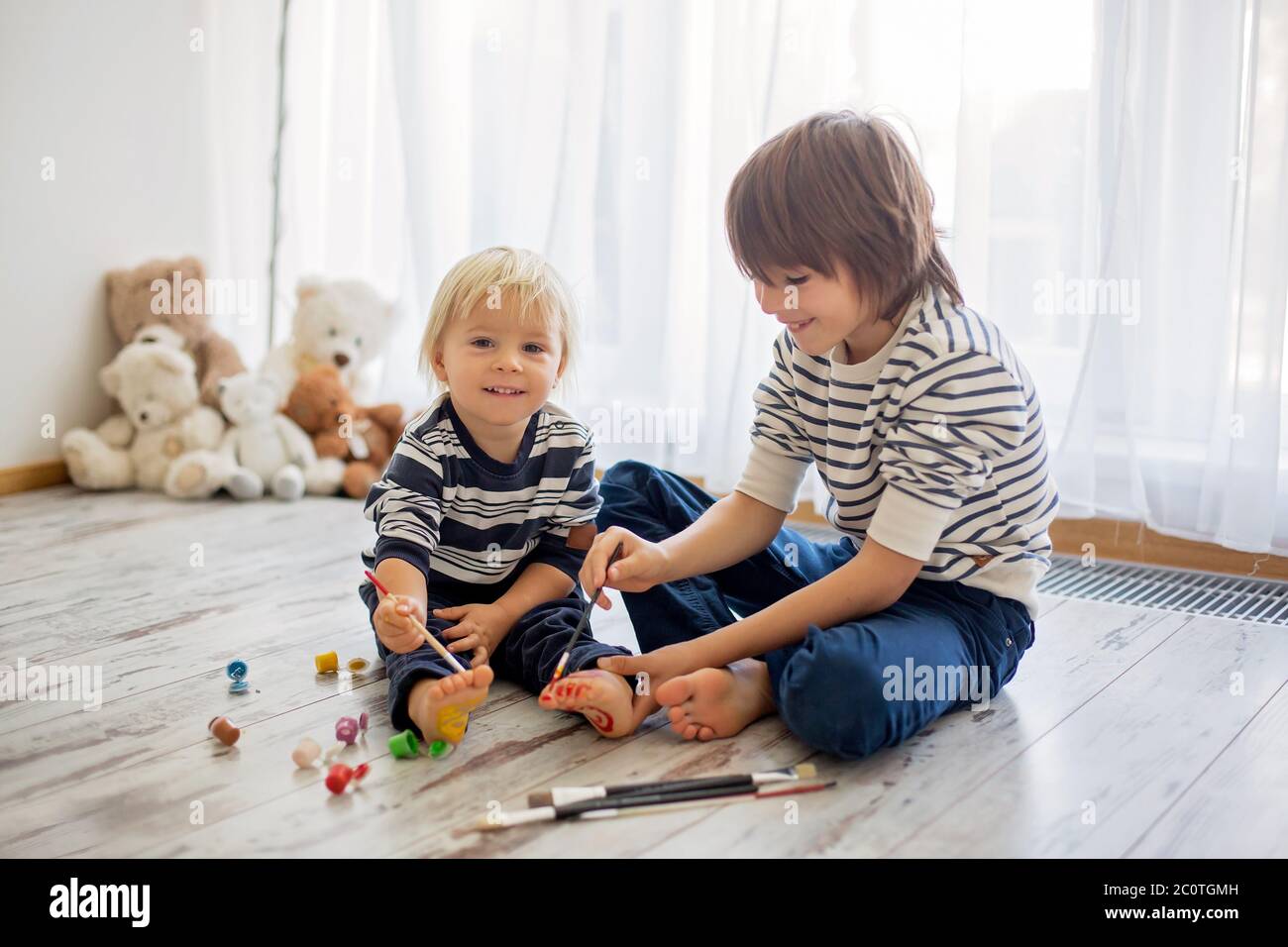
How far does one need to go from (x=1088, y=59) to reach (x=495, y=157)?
1.02 m

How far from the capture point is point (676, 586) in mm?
1279

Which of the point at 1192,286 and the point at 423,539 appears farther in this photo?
the point at 1192,286

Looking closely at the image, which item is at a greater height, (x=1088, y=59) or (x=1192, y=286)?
(x=1088, y=59)

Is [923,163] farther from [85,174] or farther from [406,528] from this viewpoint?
[85,174]

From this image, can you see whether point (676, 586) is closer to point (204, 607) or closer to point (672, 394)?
point (204, 607)

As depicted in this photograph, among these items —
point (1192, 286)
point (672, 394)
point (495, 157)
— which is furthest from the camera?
point (495, 157)

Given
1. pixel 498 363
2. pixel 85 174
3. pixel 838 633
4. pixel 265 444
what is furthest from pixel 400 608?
pixel 85 174

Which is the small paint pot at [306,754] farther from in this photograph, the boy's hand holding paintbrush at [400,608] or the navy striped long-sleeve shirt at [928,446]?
the navy striped long-sleeve shirt at [928,446]

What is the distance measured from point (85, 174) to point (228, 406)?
487 millimetres

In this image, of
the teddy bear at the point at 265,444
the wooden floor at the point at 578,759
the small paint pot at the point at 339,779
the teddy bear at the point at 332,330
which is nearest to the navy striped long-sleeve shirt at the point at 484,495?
the wooden floor at the point at 578,759

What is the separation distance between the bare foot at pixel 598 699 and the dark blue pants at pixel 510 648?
0.13 ft

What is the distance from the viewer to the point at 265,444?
2.17 m
